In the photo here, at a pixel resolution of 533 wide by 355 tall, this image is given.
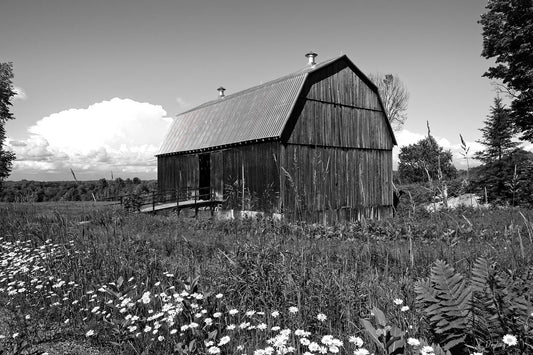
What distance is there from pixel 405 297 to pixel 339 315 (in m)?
0.68

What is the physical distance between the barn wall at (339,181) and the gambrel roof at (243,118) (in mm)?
1842

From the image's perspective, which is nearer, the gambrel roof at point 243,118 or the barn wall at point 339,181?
the barn wall at point 339,181

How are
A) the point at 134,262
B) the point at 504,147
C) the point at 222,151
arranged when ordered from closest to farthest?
the point at 134,262 < the point at 222,151 < the point at 504,147

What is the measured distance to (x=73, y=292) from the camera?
17.4 feet

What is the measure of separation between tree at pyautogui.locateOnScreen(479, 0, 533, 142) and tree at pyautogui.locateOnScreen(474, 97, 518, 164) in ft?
2.46

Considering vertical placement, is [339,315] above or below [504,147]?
below

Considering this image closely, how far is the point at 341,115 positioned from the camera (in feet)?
62.7

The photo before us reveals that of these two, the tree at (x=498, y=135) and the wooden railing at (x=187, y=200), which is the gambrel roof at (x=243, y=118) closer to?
the wooden railing at (x=187, y=200)

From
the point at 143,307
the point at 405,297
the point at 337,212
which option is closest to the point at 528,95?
the point at 337,212

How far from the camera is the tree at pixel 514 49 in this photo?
21188 mm

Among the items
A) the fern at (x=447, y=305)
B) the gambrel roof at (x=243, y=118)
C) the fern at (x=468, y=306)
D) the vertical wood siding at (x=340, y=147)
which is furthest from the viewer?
the vertical wood siding at (x=340, y=147)

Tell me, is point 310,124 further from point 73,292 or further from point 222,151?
point 73,292

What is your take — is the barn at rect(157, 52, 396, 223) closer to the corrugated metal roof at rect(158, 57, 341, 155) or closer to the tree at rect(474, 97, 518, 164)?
the corrugated metal roof at rect(158, 57, 341, 155)

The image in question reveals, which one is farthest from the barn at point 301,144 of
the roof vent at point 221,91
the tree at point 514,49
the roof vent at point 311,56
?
the tree at point 514,49
